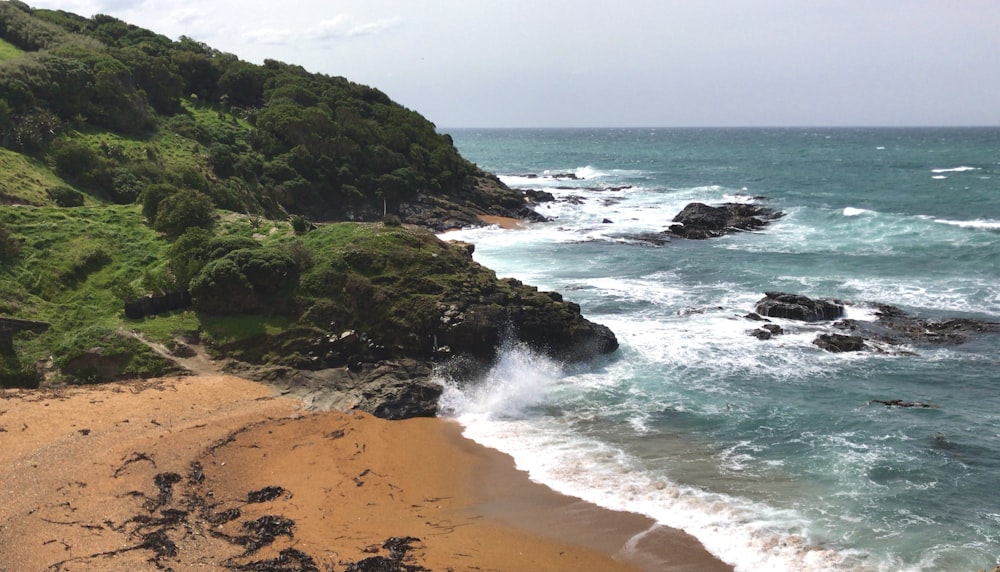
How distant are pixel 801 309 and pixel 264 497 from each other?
78.8ft

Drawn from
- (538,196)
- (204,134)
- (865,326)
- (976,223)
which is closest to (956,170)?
(976,223)

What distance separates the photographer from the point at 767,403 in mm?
22078

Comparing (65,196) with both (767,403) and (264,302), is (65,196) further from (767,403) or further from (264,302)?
(767,403)

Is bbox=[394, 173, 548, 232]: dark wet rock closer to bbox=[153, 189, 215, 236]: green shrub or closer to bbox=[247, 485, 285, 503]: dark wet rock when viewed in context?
bbox=[153, 189, 215, 236]: green shrub

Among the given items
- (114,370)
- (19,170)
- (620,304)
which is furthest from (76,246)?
(620,304)

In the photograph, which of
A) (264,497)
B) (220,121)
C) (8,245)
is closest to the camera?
(264,497)

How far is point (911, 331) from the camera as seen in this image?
95.5 ft

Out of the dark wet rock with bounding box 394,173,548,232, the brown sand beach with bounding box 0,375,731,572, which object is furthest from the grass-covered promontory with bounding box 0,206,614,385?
the dark wet rock with bounding box 394,173,548,232

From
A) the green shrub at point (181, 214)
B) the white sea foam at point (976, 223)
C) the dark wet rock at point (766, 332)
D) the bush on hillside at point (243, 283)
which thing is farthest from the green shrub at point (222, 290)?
the white sea foam at point (976, 223)

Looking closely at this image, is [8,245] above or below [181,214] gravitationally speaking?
below

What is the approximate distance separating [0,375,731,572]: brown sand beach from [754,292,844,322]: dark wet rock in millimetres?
17350

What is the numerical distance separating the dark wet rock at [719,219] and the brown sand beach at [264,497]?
3664 cm

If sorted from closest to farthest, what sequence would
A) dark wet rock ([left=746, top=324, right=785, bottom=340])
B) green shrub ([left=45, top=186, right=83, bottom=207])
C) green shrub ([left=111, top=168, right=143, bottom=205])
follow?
1. dark wet rock ([left=746, top=324, right=785, bottom=340])
2. green shrub ([left=45, top=186, right=83, bottom=207])
3. green shrub ([left=111, top=168, right=143, bottom=205])

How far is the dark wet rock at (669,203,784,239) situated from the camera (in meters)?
52.6
